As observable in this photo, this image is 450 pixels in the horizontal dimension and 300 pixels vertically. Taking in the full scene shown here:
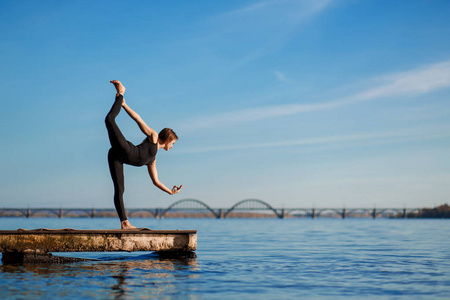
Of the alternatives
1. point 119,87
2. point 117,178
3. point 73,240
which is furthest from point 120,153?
point 73,240

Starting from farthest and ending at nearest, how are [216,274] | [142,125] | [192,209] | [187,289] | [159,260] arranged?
[192,209] → [159,260] → [142,125] → [216,274] → [187,289]

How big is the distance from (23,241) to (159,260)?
9.95 feet

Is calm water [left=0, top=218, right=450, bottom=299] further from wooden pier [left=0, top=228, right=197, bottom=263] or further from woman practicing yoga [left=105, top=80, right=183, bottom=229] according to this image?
woman practicing yoga [left=105, top=80, right=183, bottom=229]

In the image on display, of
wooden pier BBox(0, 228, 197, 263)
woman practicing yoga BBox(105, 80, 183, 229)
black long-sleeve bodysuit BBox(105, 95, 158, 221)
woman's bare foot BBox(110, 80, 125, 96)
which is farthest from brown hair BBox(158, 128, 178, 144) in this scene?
wooden pier BBox(0, 228, 197, 263)

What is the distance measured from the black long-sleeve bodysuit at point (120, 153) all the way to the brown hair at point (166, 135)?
20cm

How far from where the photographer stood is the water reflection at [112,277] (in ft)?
23.3

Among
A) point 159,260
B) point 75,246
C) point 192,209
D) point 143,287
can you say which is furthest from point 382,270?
point 192,209

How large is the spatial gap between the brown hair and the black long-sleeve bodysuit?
0.20 meters

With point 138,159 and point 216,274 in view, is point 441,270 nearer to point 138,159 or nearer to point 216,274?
point 216,274

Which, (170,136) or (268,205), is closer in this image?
(170,136)

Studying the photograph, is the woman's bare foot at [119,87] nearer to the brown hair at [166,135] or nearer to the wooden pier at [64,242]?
the brown hair at [166,135]

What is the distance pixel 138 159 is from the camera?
33.9 feet

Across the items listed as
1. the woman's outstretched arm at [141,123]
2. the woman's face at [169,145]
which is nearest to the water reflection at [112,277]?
the woman's face at [169,145]

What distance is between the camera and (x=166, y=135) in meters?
10.6
